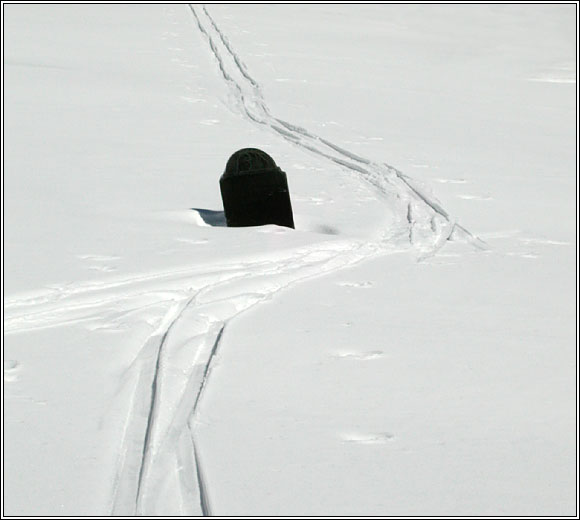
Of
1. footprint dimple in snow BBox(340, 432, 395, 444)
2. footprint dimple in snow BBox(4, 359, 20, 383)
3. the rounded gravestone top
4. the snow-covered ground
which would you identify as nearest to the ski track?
the snow-covered ground

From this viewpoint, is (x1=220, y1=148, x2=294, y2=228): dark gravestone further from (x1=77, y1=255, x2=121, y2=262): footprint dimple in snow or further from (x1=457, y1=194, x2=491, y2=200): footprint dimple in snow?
(x1=457, y1=194, x2=491, y2=200): footprint dimple in snow

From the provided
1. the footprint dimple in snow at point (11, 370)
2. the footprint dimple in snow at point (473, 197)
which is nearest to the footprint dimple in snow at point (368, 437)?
the footprint dimple in snow at point (11, 370)

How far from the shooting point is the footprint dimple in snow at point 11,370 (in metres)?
4.15

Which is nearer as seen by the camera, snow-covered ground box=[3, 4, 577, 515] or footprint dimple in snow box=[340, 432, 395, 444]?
snow-covered ground box=[3, 4, 577, 515]

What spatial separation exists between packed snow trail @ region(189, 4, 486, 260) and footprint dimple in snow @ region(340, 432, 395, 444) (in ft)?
8.76

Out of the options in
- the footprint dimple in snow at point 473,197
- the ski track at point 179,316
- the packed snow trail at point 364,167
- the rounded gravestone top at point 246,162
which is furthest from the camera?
the footprint dimple in snow at point 473,197

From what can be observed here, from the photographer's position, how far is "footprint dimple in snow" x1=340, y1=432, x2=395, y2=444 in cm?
365

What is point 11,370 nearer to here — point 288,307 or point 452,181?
point 288,307

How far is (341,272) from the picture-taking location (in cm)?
588

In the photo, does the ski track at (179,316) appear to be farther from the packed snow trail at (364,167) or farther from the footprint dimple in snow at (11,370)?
the footprint dimple in snow at (11,370)

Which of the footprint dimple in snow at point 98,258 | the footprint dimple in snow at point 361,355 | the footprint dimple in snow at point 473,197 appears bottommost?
the footprint dimple in snow at point 473,197

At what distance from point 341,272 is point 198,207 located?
1.81 m

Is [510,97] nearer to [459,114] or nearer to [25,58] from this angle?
[459,114]

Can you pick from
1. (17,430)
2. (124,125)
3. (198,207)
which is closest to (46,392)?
(17,430)
